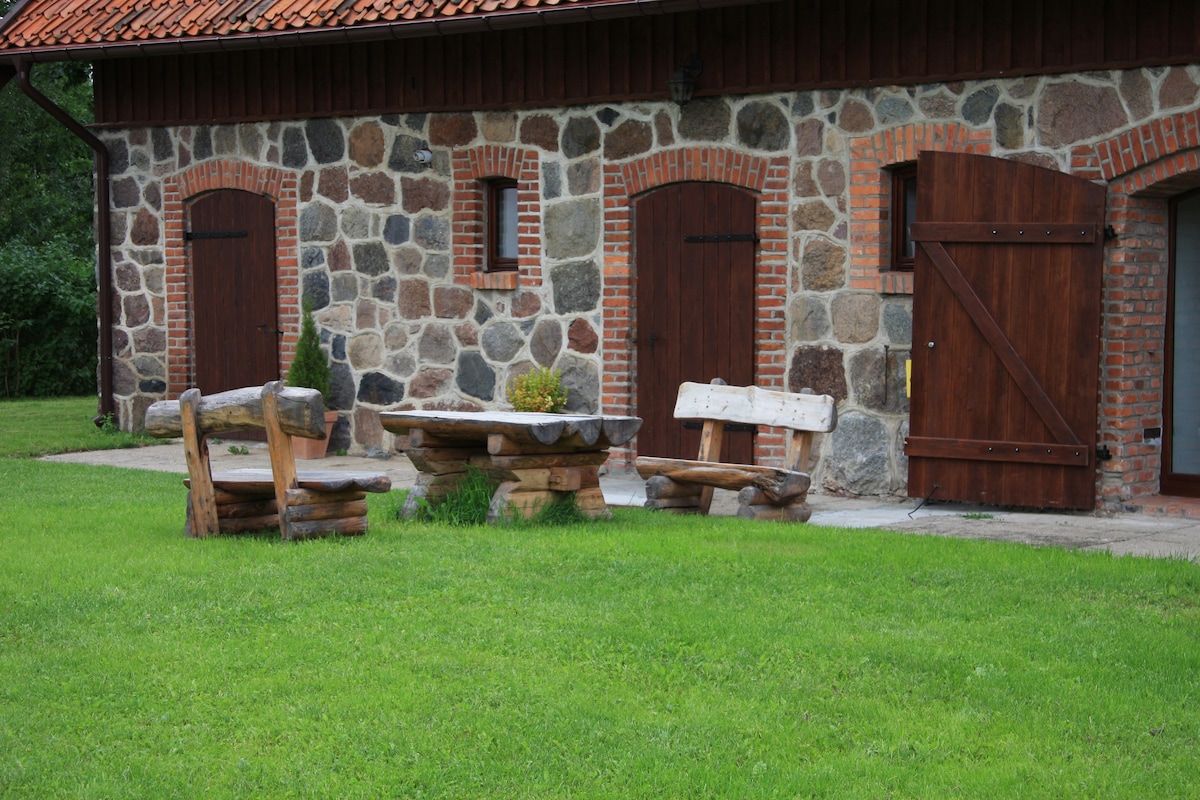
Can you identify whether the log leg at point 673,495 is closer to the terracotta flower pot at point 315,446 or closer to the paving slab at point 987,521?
the paving slab at point 987,521

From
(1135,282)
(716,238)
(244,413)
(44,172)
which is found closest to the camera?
(244,413)

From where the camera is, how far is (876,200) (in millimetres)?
9984

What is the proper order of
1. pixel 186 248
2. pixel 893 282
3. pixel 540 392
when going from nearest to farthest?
1. pixel 893 282
2. pixel 540 392
3. pixel 186 248

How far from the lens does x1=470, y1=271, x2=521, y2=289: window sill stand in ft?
38.5

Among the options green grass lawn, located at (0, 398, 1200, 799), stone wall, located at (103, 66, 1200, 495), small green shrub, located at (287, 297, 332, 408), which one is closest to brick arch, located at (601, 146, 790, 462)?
stone wall, located at (103, 66, 1200, 495)

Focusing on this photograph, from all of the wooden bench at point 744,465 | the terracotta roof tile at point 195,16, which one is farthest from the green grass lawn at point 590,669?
the terracotta roof tile at point 195,16

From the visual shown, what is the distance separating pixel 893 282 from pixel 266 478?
14.7ft

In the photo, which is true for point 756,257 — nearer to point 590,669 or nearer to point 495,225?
point 495,225

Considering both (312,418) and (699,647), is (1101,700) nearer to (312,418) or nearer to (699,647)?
(699,647)

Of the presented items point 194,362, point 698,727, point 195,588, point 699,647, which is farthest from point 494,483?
point 194,362

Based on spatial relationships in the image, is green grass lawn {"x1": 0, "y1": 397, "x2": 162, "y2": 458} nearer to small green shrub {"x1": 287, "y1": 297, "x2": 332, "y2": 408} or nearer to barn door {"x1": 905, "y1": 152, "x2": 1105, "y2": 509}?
small green shrub {"x1": 287, "y1": 297, "x2": 332, "y2": 408}

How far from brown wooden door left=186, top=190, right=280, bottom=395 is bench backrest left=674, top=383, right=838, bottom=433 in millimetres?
5190

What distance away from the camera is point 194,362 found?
1366cm

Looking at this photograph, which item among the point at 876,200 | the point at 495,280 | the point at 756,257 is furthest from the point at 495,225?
the point at 876,200
